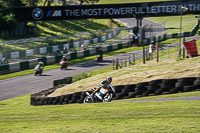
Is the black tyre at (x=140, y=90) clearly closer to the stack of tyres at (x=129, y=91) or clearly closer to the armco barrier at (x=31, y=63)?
the stack of tyres at (x=129, y=91)

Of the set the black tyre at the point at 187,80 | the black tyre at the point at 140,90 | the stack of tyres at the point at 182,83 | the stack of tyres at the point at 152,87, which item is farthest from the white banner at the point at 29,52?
the black tyre at the point at 187,80

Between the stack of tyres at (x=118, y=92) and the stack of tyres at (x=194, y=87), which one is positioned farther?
the stack of tyres at (x=118, y=92)

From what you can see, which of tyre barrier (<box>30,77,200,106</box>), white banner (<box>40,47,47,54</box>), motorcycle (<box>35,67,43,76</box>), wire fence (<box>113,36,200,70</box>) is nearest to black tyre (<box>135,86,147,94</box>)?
tyre barrier (<box>30,77,200,106</box>)

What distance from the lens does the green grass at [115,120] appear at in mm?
6353

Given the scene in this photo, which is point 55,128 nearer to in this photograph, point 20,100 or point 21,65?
point 20,100

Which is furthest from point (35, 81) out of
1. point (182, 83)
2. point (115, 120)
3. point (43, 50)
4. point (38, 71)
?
point (115, 120)

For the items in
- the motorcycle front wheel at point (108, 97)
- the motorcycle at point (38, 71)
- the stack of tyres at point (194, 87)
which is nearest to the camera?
the stack of tyres at point (194, 87)

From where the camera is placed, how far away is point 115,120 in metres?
7.40

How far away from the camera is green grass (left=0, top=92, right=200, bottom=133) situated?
20.8 feet

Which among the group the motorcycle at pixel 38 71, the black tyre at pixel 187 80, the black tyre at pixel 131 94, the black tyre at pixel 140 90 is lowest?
the motorcycle at pixel 38 71

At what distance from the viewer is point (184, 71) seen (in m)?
12.1

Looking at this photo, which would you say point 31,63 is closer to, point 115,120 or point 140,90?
point 140,90

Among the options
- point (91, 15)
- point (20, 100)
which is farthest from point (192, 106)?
point (91, 15)

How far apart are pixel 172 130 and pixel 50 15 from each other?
3837 cm
